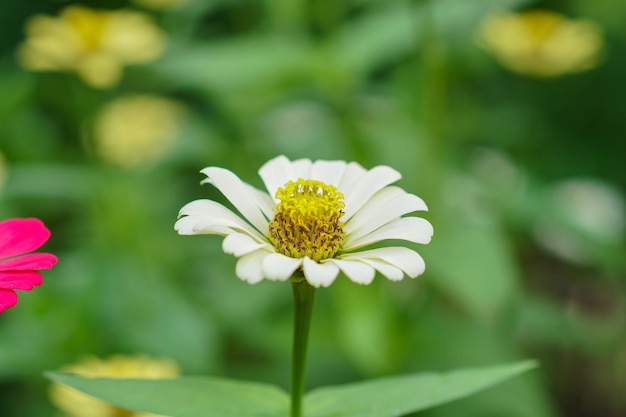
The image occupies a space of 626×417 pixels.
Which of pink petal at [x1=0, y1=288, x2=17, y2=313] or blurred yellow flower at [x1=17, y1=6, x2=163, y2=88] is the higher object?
blurred yellow flower at [x1=17, y1=6, x2=163, y2=88]

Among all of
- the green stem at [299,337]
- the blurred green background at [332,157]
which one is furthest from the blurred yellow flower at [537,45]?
the green stem at [299,337]

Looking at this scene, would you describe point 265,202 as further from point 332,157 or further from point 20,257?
point 332,157

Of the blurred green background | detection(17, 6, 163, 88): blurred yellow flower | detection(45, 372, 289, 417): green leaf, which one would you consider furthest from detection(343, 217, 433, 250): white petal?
detection(17, 6, 163, 88): blurred yellow flower

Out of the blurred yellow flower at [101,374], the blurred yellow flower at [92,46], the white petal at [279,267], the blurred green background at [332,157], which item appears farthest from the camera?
the blurred yellow flower at [92,46]

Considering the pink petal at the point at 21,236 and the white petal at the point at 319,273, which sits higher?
the pink petal at the point at 21,236

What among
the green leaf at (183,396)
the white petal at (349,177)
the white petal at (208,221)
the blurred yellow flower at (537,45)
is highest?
the blurred yellow flower at (537,45)

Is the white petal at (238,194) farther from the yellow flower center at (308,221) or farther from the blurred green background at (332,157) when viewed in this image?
the blurred green background at (332,157)

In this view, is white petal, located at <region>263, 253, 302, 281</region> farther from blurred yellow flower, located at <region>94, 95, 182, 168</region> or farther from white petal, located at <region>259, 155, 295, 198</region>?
blurred yellow flower, located at <region>94, 95, 182, 168</region>
